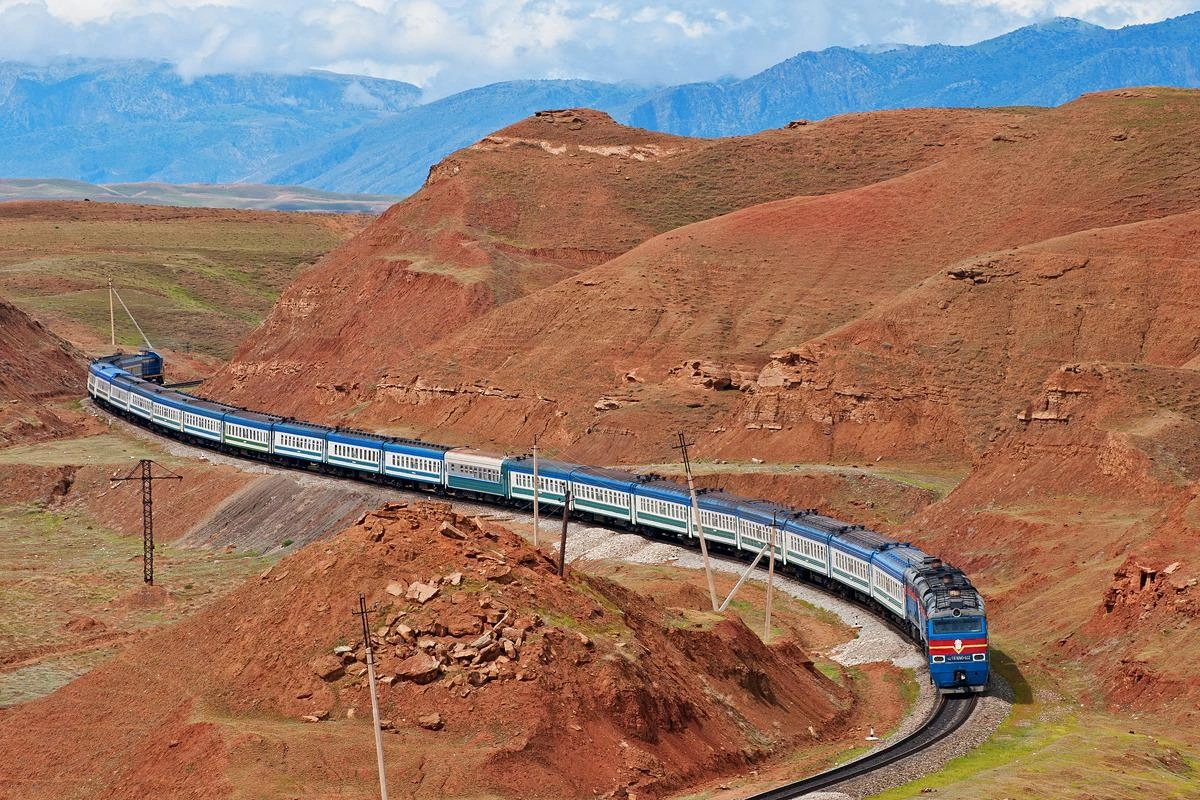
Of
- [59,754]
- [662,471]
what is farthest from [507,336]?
[59,754]

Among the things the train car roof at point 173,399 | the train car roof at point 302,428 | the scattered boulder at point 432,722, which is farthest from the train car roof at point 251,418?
the scattered boulder at point 432,722

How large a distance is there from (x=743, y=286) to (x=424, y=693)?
75709mm

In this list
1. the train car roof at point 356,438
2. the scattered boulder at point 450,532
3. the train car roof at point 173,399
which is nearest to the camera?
the scattered boulder at point 450,532

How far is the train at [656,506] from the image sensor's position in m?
51.6

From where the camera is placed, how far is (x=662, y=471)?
92.2 meters

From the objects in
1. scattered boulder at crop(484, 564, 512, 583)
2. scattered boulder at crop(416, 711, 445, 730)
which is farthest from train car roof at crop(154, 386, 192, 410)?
scattered boulder at crop(416, 711, 445, 730)

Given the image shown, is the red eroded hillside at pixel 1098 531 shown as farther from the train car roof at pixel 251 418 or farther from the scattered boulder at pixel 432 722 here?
the train car roof at pixel 251 418

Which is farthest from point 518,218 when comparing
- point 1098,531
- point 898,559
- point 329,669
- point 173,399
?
point 329,669

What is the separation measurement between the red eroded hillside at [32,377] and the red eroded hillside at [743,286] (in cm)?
1827

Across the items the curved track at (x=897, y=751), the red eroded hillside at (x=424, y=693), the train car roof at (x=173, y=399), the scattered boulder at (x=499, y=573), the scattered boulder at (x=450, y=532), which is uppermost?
the scattered boulder at (x=450, y=532)

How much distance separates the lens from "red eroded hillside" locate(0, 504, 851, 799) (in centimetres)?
3981

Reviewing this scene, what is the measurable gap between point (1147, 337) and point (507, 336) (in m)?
42.0

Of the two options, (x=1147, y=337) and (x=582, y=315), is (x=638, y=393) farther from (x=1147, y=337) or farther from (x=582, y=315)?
(x=1147, y=337)

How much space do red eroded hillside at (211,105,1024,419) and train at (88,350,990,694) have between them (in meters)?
14.9
